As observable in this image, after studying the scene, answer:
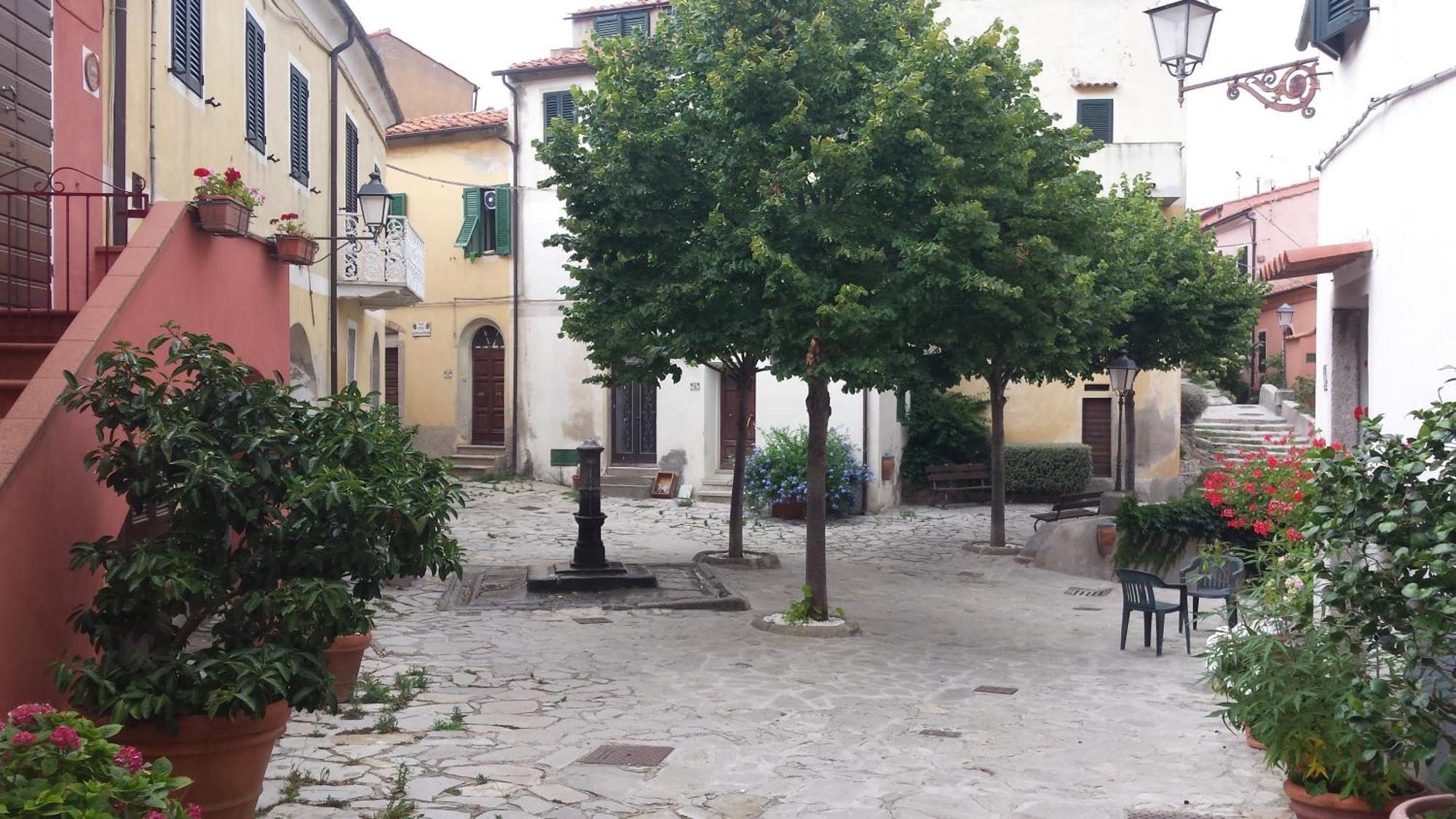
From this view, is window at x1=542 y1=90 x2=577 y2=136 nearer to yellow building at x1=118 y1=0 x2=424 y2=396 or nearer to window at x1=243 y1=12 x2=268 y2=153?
yellow building at x1=118 y1=0 x2=424 y2=396

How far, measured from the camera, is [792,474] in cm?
2089

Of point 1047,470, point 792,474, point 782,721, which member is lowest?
point 782,721

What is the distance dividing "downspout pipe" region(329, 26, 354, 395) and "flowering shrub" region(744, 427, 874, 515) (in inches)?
278

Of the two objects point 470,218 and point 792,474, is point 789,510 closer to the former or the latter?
point 792,474

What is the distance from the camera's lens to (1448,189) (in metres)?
Answer: 6.93

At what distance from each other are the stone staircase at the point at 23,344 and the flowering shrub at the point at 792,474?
46.4ft

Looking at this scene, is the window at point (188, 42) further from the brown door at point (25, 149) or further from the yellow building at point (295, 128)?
the brown door at point (25, 149)

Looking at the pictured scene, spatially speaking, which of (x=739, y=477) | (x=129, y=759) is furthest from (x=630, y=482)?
(x=129, y=759)

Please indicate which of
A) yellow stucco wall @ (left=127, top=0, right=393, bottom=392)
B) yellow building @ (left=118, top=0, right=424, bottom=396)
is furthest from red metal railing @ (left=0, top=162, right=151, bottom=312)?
yellow stucco wall @ (left=127, top=0, right=393, bottom=392)

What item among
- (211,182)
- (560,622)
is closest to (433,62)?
(560,622)

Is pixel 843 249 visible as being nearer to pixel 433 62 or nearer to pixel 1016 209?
pixel 1016 209

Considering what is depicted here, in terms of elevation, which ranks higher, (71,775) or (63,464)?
(63,464)

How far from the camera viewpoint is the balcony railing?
703 inches

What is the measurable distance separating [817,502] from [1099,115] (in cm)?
1744
